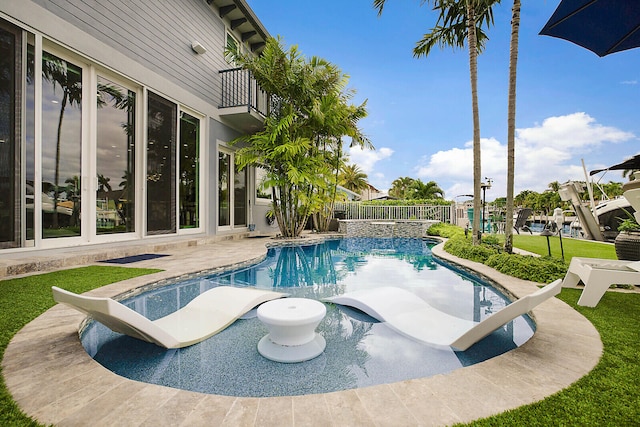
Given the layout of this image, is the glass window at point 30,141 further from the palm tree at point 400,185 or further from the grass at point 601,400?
the palm tree at point 400,185

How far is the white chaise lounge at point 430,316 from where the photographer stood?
2078 millimetres

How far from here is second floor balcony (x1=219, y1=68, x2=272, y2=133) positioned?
9184mm

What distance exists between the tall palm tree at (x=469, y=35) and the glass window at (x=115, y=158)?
6286 mm

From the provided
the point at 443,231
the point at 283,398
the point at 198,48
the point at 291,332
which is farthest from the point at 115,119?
the point at 443,231

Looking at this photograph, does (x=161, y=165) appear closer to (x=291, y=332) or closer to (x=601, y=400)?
(x=291, y=332)

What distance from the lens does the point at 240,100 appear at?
1008 centimetres

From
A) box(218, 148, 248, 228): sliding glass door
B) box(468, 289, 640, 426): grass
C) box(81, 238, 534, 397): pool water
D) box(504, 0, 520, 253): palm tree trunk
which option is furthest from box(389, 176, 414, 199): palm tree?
box(468, 289, 640, 426): grass

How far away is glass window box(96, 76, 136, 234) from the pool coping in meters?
4.17

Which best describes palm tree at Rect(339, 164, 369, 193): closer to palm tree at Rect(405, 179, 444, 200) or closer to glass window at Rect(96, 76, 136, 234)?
palm tree at Rect(405, 179, 444, 200)

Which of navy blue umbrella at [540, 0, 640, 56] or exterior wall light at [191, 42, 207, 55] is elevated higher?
exterior wall light at [191, 42, 207, 55]

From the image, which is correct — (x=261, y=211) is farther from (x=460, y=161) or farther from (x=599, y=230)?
(x=460, y=161)

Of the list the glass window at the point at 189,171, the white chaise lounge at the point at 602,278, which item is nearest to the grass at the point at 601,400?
the white chaise lounge at the point at 602,278

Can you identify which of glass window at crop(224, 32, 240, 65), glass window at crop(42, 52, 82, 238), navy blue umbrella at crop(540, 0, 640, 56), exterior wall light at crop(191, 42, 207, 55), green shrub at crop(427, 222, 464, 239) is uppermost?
glass window at crop(224, 32, 240, 65)

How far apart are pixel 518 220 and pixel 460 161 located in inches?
738
